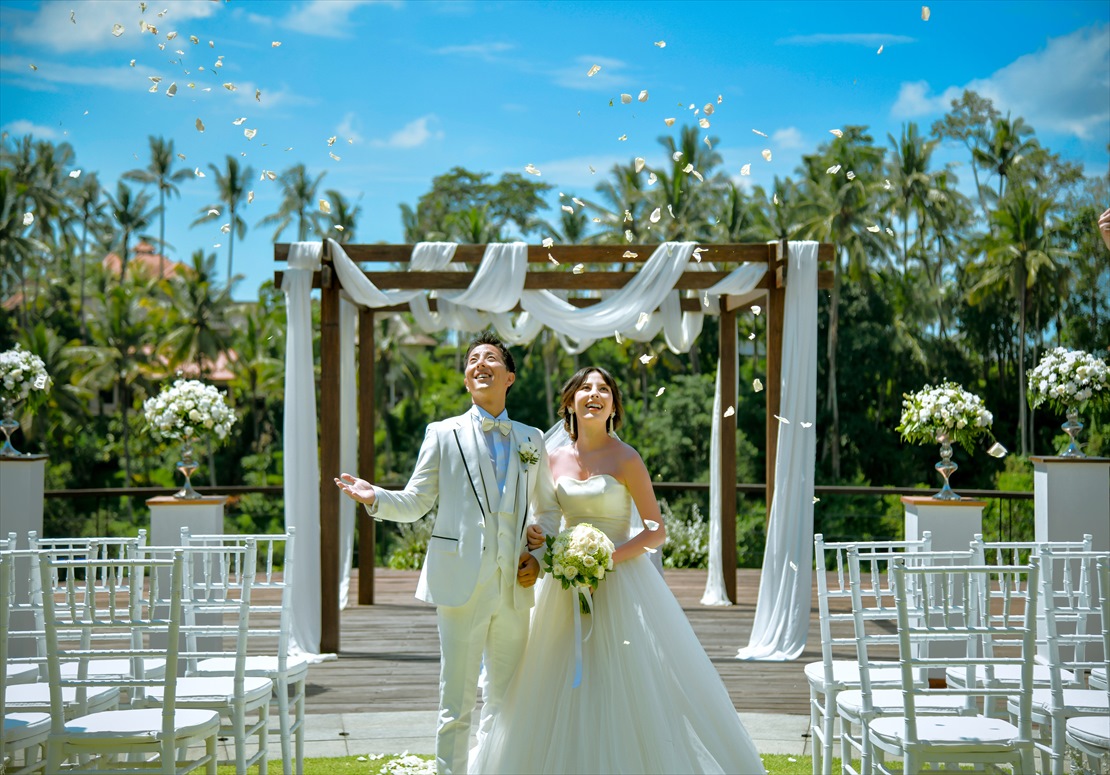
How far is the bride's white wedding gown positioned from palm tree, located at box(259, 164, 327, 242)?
3214 cm

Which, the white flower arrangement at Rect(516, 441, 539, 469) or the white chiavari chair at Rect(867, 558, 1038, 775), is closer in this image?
the white chiavari chair at Rect(867, 558, 1038, 775)

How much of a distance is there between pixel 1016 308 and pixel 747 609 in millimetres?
23065

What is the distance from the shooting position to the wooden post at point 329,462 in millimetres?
6508

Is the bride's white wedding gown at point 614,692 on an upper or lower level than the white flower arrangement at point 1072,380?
lower

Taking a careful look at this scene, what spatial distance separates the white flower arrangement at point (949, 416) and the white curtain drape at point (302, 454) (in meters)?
3.80

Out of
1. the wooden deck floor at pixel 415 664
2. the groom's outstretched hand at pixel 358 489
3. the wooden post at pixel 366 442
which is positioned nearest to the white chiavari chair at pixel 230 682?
the groom's outstretched hand at pixel 358 489

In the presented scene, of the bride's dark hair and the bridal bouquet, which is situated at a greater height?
the bride's dark hair

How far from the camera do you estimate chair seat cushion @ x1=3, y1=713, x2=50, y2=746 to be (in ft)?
10.1

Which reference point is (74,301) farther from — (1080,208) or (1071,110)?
(1071,110)

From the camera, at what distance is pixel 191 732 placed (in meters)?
3.04

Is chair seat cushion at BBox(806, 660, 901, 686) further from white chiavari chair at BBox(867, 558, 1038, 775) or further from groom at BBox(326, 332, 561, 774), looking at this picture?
groom at BBox(326, 332, 561, 774)

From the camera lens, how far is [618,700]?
11.3 feet

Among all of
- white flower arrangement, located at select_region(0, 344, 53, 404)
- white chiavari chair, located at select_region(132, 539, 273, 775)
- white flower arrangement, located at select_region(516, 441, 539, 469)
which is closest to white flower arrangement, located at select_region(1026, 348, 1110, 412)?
white flower arrangement, located at select_region(516, 441, 539, 469)

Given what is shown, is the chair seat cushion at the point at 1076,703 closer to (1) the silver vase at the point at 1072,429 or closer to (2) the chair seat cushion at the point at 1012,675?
(2) the chair seat cushion at the point at 1012,675
